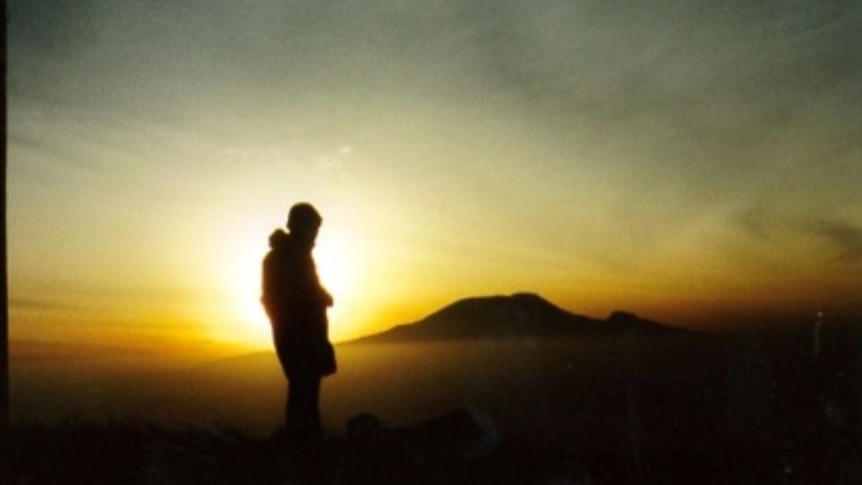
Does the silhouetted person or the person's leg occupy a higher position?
the silhouetted person

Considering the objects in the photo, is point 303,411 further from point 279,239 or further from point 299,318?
point 279,239

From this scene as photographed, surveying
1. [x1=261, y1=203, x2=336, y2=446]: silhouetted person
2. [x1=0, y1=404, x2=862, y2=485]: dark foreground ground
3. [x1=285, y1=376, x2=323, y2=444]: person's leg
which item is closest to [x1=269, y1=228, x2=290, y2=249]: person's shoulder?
[x1=261, y1=203, x2=336, y2=446]: silhouetted person

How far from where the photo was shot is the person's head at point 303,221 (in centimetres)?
911

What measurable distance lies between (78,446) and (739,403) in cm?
5369

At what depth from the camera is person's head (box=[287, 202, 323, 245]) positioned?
9109 mm

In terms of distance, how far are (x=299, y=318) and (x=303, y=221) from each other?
1.13m

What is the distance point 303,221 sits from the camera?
9148 millimetres

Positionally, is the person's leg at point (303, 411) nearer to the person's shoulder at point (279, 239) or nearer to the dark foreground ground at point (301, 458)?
the dark foreground ground at point (301, 458)

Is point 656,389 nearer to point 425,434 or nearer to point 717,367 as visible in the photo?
point 717,367

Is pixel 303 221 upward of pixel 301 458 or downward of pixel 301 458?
upward

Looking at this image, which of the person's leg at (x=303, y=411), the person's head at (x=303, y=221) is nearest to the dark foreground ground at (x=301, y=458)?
the person's leg at (x=303, y=411)

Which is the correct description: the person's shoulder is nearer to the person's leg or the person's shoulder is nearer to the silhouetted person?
the silhouetted person

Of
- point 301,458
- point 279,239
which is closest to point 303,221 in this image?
point 279,239

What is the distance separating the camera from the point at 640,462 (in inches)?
522
